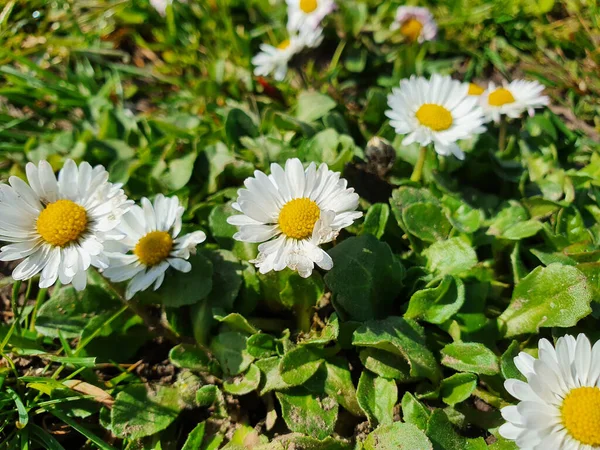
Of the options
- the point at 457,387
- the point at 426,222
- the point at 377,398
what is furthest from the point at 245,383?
the point at 426,222

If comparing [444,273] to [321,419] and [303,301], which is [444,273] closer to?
[303,301]

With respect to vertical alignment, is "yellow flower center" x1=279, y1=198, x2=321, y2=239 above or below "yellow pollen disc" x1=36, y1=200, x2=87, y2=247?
below

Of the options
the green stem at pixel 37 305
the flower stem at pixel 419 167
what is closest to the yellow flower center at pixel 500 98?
the flower stem at pixel 419 167

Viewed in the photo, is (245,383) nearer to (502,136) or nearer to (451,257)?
(451,257)

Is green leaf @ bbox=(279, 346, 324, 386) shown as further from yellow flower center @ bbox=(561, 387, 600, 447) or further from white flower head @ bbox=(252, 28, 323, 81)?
white flower head @ bbox=(252, 28, 323, 81)

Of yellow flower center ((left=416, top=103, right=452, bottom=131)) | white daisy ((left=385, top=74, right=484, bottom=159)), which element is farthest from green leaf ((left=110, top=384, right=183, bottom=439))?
yellow flower center ((left=416, top=103, right=452, bottom=131))

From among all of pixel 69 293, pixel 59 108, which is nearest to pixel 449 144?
pixel 69 293

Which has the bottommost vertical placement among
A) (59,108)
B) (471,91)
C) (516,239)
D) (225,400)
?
(225,400)
